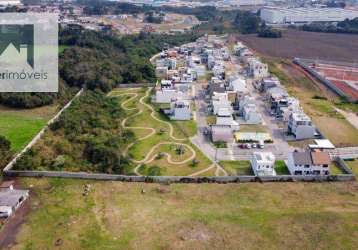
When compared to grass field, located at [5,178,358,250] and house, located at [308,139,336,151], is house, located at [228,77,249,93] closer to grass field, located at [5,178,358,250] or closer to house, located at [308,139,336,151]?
house, located at [308,139,336,151]

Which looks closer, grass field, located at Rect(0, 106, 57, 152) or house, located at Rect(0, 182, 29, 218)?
house, located at Rect(0, 182, 29, 218)

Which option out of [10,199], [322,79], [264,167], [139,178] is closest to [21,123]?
[10,199]

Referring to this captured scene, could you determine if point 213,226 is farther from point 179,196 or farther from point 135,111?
point 135,111

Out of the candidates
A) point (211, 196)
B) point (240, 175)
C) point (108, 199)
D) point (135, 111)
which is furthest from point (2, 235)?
point (135, 111)

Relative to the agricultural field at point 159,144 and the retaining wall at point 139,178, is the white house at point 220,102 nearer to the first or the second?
the agricultural field at point 159,144

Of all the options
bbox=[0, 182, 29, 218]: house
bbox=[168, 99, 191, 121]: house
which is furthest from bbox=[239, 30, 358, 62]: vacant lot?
bbox=[0, 182, 29, 218]: house

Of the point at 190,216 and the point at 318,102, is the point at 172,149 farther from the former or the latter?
the point at 318,102
